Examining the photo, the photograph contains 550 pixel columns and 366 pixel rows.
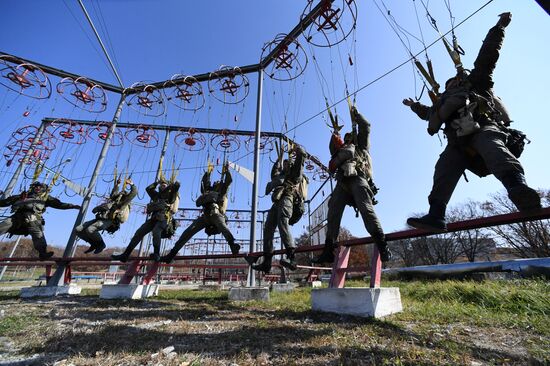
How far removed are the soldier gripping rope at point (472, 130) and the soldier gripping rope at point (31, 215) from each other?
29.7 feet

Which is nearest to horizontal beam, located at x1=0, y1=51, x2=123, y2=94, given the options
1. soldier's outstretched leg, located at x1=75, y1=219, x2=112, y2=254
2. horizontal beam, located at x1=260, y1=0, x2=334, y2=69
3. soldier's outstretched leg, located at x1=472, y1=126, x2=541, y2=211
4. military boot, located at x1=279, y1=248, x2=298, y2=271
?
soldier's outstretched leg, located at x1=75, y1=219, x2=112, y2=254

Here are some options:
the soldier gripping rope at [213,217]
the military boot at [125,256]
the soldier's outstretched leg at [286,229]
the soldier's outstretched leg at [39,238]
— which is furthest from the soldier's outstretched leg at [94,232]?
the soldier's outstretched leg at [286,229]

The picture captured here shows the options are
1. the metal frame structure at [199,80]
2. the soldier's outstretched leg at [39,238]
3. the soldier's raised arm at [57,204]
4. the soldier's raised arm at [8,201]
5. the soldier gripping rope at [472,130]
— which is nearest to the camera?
the soldier gripping rope at [472,130]

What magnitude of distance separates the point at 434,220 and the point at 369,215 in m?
0.96

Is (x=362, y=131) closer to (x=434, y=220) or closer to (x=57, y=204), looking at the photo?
(x=434, y=220)

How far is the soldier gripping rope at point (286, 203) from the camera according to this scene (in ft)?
17.1

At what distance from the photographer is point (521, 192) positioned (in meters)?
2.28

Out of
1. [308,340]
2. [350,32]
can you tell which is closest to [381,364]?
[308,340]

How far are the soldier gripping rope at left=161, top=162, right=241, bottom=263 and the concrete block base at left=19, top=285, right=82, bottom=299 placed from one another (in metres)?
3.93

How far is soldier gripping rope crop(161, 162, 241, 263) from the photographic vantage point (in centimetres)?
625

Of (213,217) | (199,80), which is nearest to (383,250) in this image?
(213,217)

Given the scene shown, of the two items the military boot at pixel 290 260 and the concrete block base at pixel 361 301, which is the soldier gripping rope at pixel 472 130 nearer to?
the concrete block base at pixel 361 301

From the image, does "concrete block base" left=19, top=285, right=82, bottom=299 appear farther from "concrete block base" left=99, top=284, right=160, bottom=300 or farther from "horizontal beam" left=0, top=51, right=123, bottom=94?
"horizontal beam" left=0, top=51, right=123, bottom=94

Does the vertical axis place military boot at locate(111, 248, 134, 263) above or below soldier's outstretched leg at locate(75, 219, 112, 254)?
below
